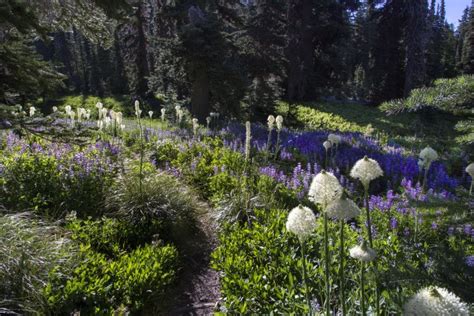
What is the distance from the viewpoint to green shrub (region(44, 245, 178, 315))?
3449 mm

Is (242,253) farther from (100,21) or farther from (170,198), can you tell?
(100,21)

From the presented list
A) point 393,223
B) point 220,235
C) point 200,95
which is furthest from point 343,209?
point 200,95

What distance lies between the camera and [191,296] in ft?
15.4

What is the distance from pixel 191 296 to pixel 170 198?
5.95ft

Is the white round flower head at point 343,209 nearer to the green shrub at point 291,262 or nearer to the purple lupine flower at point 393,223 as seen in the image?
the green shrub at point 291,262

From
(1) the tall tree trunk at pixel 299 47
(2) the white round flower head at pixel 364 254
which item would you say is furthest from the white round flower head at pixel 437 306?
(1) the tall tree trunk at pixel 299 47

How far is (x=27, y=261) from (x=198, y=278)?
2.12 metres

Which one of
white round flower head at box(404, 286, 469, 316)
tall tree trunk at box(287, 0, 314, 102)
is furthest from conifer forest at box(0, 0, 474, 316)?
tall tree trunk at box(287, 0, 314, 102)

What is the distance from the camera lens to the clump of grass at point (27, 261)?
339 centimetres

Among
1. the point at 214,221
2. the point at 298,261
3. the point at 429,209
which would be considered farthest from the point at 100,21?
the point at 429,209

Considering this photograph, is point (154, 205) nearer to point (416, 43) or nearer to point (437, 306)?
point (437, 306)

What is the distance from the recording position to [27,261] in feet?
12.4

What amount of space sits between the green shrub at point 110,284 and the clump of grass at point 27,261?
0.43ft

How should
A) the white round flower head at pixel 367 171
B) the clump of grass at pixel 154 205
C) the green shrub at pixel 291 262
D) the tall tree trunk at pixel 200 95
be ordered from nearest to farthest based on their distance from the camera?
the white round flower head at pixel 367 171
the green shrub at pixel 291 262
the clump of grass at pixel 154 205
the tall tree trunk at pixel 200 95
